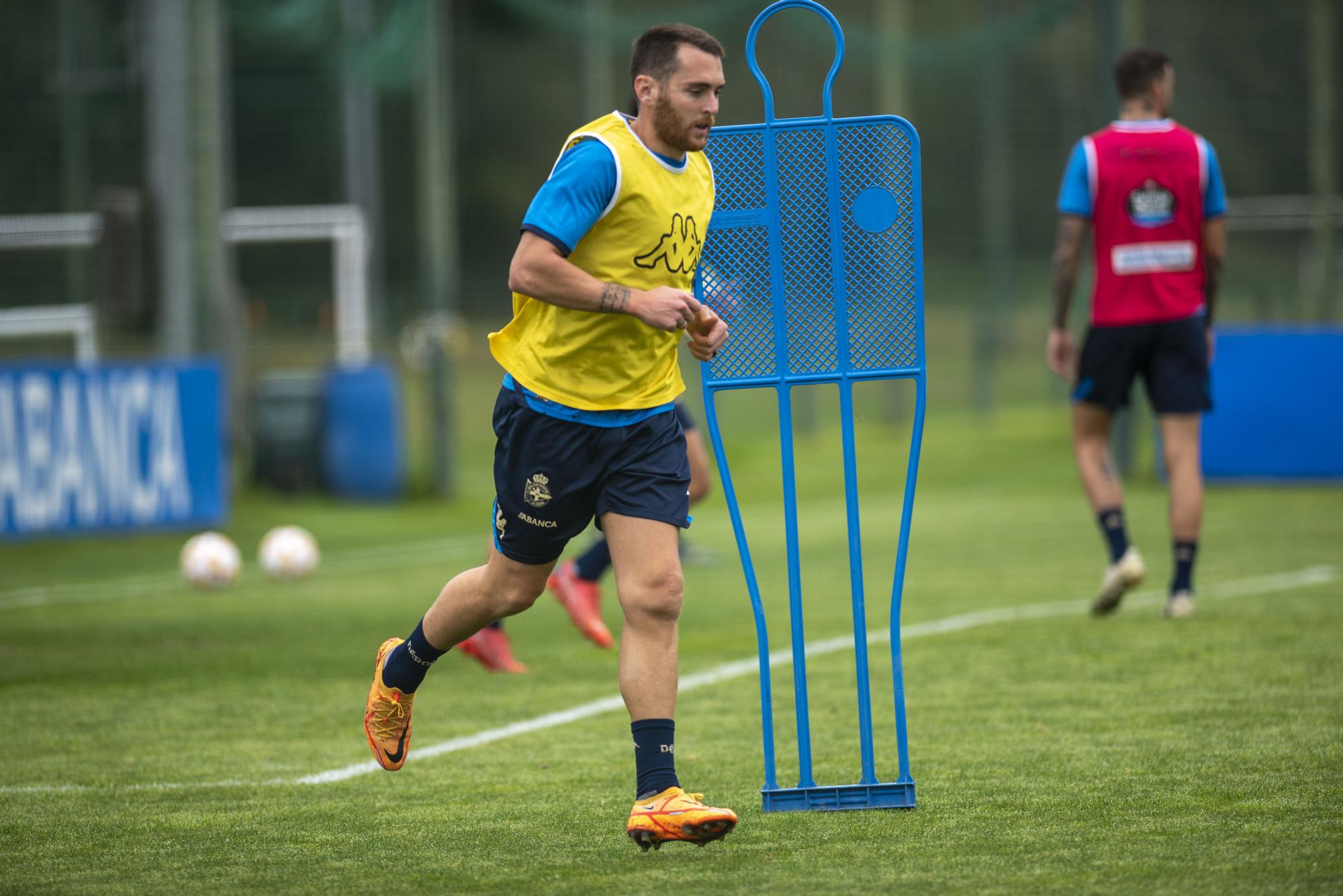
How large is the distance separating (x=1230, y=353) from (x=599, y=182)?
1222cm

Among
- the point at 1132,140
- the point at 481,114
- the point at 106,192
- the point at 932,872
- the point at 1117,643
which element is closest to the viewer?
the point at 932,872

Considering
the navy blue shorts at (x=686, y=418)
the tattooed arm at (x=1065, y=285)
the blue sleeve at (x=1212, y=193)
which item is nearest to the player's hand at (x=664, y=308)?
the navy blue shorts at (x=686, y=418)

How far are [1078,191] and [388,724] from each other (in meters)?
4.53

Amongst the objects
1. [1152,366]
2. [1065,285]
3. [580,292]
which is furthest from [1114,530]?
[580,292]

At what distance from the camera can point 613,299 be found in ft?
13.8

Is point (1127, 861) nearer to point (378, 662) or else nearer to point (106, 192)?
point (378, 662)

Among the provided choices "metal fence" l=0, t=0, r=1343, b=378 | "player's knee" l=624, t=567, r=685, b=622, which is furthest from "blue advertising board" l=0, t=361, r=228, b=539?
"player's knee" l=624, t=567, r=685, b=622

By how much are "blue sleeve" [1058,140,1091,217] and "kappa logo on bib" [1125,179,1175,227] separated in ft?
0.63

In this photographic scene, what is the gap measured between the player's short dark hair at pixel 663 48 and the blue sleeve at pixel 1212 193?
423 cm

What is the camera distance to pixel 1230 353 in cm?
1532

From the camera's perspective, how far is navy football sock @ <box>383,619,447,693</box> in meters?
4.91

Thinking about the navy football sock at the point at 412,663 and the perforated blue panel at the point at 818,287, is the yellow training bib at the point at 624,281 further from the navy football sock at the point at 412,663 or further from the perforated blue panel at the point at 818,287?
the navy football sock at the point at 412,663

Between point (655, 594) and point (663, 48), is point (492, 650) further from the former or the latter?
point (663, 48)

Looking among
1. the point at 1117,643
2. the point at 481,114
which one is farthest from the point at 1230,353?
the point at 481,114
